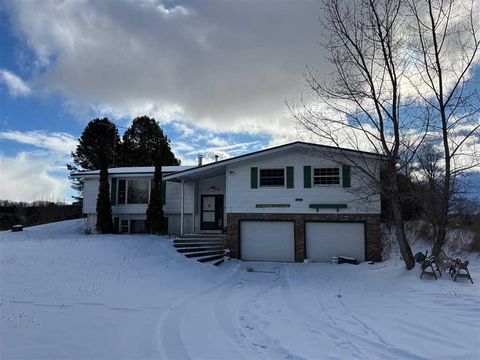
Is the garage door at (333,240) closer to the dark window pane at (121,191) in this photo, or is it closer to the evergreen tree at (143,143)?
the dark window pane at (121,191)

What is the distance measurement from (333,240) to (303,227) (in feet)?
4.62

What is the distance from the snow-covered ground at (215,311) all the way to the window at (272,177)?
16.3ft

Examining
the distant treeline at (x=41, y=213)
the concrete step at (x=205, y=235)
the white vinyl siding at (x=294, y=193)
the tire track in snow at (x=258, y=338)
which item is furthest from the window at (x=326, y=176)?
the distant treeline at (x=41, y=213)

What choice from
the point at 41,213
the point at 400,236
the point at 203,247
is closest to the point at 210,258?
the point at 203,247

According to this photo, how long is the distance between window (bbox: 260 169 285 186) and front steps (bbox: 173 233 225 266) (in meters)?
3.41

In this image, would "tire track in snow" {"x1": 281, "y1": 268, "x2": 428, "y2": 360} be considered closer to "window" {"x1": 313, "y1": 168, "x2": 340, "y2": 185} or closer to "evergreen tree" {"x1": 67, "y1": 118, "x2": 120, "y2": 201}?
"window" {"x1": 313, "y1": 168, "x2": 340, "y2": 185}

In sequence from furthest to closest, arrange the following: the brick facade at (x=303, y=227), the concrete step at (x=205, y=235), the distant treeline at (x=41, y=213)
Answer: the distant treeline at (x=41, y=213)
the concrete step at (x=205, y=235)
the brick facade at (x=303, y=227)

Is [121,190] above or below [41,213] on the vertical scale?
above

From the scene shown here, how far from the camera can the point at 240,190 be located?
17500 millimetres

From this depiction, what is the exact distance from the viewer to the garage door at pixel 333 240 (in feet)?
54.0

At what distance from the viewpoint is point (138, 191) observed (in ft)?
70.9

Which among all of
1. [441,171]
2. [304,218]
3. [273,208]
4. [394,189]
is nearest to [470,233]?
[441,171]

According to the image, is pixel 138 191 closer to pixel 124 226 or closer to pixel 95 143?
pixel 124 226

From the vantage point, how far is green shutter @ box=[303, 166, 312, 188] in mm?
16844
